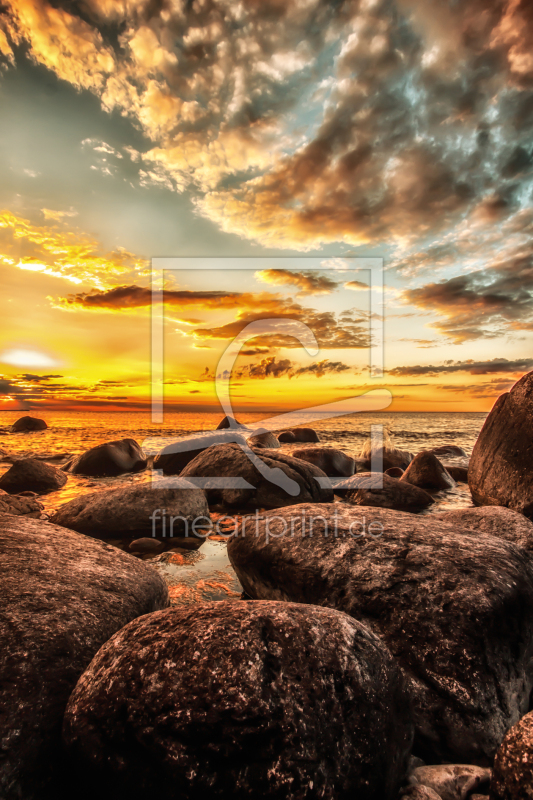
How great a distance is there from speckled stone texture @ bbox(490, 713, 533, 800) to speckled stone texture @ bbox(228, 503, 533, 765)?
677 mm

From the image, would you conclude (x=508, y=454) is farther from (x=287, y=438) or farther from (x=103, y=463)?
(x=287, y=438)

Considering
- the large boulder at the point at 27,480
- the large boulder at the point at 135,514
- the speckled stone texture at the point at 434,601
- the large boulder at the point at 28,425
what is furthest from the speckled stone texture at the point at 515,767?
the large boulder at the point at 28,425

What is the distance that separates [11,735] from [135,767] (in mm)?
610

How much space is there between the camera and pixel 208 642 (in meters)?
1.78

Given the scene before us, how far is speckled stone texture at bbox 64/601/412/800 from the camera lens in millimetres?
1540

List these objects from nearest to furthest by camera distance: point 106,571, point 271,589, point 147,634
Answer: point 147,634
point 106,571
point 271,589

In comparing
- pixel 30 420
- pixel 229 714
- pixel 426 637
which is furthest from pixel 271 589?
pixel 30 420

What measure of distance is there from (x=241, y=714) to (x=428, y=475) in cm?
833

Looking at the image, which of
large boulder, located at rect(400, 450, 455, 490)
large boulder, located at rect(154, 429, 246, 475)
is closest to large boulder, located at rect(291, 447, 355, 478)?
large boulder, located at rect(400, 450, 455, 490)

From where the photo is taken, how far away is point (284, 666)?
5.66 feet

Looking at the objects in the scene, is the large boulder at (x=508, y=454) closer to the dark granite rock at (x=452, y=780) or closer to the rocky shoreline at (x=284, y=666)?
the rocky shoreline at (x=284, y=666)

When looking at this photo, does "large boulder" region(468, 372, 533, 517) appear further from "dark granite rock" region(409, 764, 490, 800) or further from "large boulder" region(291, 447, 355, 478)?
"dark granite rock" region(409, 764, 490, 800)

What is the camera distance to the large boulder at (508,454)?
18.9 feet

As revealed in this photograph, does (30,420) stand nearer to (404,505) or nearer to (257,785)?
(404,505)
